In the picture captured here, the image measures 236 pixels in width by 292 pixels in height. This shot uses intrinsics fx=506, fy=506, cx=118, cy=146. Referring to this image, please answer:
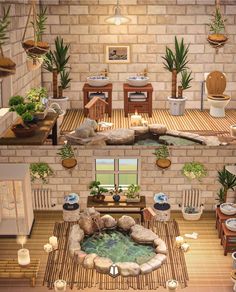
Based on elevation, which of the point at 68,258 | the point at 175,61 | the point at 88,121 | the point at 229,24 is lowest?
the point at 68,258

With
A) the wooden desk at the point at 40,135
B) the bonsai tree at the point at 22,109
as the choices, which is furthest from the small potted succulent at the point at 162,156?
the bonsai tree at the point at 22,109

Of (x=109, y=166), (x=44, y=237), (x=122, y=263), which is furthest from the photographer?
(x=109, y=166)

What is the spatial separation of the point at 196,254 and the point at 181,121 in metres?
3.90

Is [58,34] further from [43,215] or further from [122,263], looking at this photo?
[122,263]

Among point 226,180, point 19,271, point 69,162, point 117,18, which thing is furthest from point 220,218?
point 117,18

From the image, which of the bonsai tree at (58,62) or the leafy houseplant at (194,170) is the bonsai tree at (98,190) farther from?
the bonsai tree at (58,62)

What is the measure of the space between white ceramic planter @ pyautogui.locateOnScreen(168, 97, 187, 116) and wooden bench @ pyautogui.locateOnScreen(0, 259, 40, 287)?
5.69m

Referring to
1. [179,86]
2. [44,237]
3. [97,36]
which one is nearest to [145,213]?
[44,237]

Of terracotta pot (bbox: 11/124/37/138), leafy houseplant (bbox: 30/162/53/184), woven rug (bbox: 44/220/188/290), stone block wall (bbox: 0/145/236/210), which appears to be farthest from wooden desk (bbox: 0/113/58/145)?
woven rug (bbox: 44/220/188/290)

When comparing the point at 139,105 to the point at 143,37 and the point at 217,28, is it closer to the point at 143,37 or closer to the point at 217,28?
the point at 143,37

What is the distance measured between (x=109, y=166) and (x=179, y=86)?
147 inches

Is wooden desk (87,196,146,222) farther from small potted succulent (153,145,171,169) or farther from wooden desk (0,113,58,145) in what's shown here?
wooden desk (0,113,58,145)

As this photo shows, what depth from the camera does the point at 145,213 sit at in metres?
9.09

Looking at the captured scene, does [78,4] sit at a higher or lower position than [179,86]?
higher
